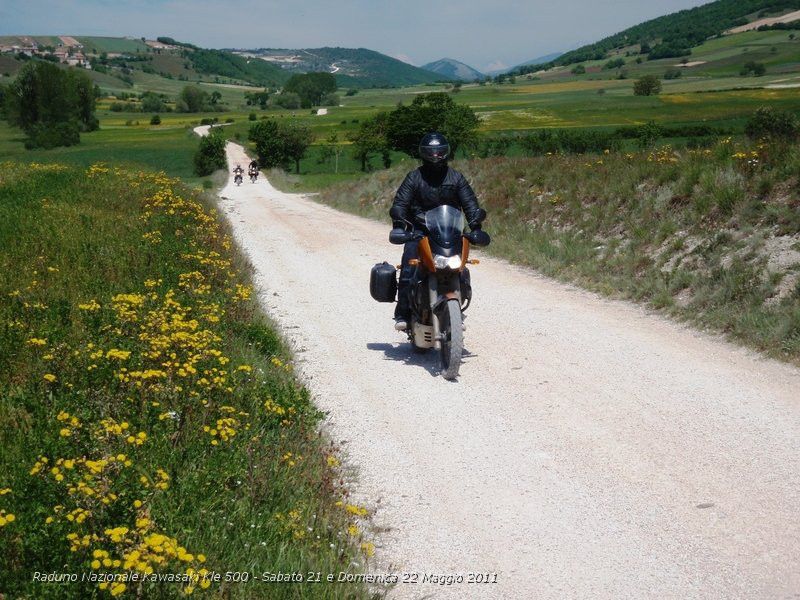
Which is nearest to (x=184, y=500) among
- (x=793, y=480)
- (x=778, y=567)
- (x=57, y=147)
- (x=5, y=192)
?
(x=778, y=567)

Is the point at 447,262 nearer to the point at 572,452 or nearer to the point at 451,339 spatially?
the point at 451,339

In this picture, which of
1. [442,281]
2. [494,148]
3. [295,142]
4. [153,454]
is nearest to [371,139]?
[295,142]

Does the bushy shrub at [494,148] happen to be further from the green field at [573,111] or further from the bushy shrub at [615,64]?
the bushy shrub at [615,64]

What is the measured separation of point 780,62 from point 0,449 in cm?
13035

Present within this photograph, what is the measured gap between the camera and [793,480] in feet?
16.4

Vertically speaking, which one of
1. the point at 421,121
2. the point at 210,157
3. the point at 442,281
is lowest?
the point at 210,157

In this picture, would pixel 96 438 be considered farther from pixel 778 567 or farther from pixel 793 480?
pixel 793 480

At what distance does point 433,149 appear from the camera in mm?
8203

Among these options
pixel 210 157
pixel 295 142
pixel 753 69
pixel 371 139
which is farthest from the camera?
pixel 753 69

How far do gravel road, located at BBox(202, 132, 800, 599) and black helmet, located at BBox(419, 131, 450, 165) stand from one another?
7.72 ft

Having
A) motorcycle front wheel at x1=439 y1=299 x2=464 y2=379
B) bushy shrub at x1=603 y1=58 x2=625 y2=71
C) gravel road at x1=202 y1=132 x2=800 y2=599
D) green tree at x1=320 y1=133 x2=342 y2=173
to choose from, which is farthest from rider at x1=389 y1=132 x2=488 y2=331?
bushy shrub at x1=603 y1=58 x2=625 y2=71

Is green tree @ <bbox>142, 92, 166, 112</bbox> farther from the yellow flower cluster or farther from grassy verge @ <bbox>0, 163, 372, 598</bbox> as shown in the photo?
the yellow flower cluster

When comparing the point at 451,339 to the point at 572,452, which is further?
the point at 451,339

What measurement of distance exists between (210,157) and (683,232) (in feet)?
242
